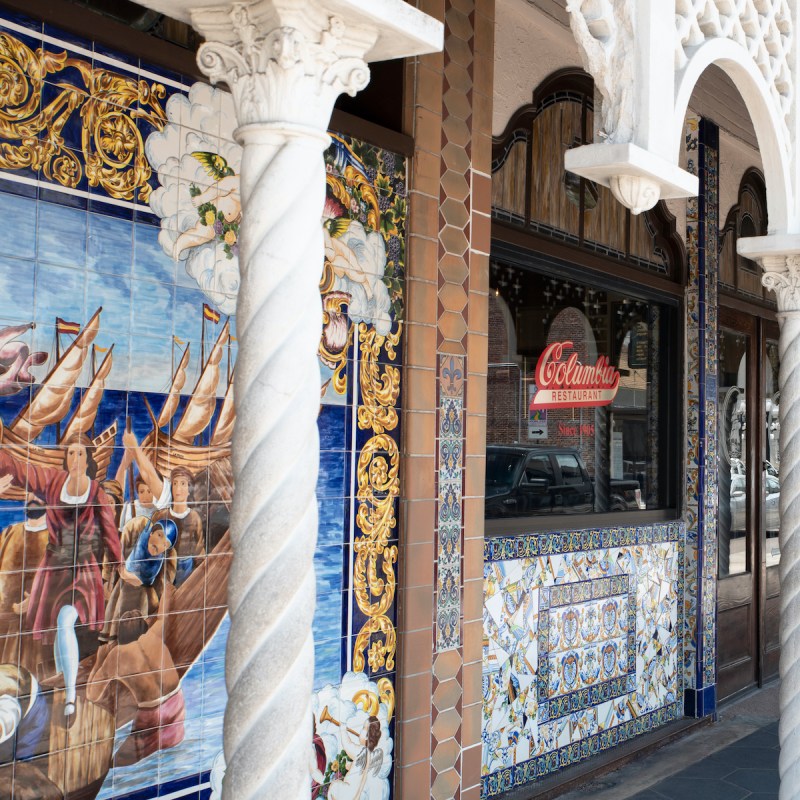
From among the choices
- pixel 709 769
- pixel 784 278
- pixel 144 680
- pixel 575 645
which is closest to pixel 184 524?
pixel 144 680

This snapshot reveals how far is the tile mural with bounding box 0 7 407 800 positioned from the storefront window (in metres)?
1.91

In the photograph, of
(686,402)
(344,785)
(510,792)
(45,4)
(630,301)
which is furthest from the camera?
(686,402)

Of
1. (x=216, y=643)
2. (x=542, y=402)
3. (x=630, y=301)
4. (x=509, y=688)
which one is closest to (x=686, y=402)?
(x=630, y=301)

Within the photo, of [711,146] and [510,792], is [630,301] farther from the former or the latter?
[510,792]

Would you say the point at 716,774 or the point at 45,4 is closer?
the point at 45,4

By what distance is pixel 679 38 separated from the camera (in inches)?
121

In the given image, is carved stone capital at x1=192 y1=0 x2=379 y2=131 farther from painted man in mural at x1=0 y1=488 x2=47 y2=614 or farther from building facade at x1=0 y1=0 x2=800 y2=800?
painted man in mural at x1=0 y1=488 x2=47 y2=614

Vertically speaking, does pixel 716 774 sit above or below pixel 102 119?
below

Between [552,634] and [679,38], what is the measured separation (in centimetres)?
332

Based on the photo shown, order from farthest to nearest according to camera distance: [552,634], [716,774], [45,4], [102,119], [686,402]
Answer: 1. [686,402]
2. [716,774]
3. [552,634]
4. [102,119]
5. [45,4]

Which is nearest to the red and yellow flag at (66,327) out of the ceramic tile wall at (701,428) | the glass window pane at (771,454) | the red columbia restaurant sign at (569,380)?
the red columbia restaurant sign at (569,380)

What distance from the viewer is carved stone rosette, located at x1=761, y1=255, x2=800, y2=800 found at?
4051mm

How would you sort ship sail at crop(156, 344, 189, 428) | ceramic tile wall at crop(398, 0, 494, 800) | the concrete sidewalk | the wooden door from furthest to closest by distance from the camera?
the wooden door
the concrete sidewalk
ceramic tile wall at crop(398, 0, 494, 800)
ship sail at crop(156, 344, 189, 428)

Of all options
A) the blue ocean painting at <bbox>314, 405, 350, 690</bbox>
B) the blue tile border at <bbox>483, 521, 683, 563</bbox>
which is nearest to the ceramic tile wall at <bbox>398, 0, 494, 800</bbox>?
the blue ocean painting at <bbox>314, 405, 350, 690</bbox>
